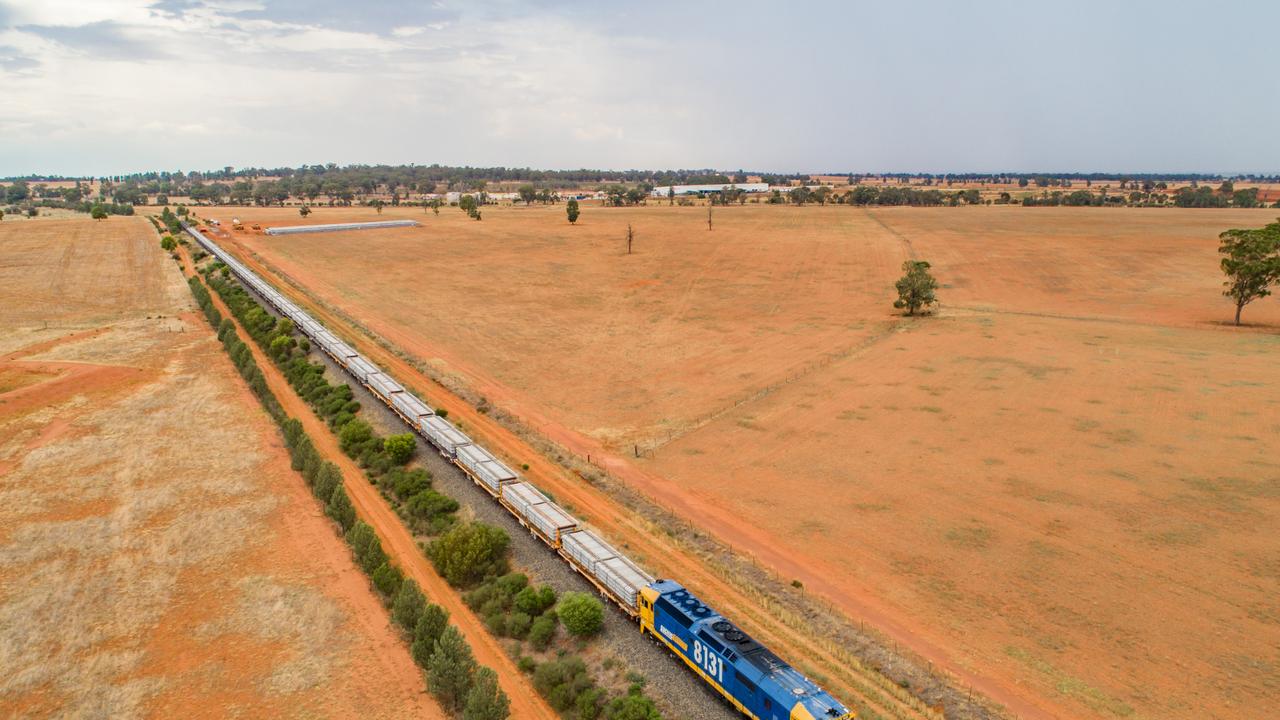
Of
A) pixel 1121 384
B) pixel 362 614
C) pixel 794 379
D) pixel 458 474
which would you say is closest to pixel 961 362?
pixel 1121 384

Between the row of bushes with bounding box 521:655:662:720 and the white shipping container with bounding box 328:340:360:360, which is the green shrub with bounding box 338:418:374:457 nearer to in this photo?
the white shipping container with bounding box 328:340:360:360

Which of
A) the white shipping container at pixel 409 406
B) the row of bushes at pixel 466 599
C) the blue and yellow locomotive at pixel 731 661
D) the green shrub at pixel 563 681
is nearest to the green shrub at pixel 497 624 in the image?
the row of bushes at pixel 466 599

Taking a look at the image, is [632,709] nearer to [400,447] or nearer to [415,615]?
[415,615]

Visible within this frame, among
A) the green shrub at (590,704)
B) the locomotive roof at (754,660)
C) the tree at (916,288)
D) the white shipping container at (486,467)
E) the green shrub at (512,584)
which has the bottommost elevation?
the green shrub at (590,704)

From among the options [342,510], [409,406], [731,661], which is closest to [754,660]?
[731,661]

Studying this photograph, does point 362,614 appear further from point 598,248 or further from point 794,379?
point 598,248

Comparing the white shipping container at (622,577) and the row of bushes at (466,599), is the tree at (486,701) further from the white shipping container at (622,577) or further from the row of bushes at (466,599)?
the white shipping container at (622,577)

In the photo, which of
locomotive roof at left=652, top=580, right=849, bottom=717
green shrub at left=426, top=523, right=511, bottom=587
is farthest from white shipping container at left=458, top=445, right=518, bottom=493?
locomotive roof at left=652, top=580, right=849, bottom=717
